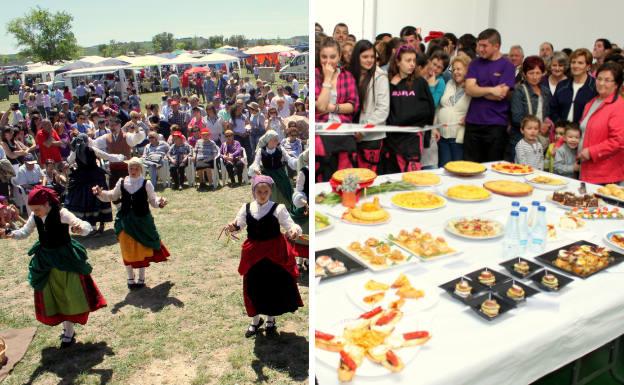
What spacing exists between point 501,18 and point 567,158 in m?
5.12

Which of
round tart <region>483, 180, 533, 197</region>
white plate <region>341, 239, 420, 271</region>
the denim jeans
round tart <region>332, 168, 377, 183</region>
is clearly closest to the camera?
white plate <region>341, 239, 420, 271</region>

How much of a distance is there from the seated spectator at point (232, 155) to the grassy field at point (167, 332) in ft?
7.63

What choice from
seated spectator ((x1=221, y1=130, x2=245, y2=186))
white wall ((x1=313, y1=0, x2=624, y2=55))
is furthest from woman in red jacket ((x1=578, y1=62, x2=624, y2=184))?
seated spectator ((x1=221, y1=130, x2=245, y2=186))

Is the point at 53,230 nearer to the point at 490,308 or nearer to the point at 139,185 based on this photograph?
the point at 139,185

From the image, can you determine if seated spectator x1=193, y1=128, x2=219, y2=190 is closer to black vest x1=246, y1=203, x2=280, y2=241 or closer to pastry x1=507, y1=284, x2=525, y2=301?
black vest x1=246, y1=203, x2=280, y2=241

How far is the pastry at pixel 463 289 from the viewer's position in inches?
53.4

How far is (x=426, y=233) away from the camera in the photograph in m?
1.79

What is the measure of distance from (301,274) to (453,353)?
109 inches

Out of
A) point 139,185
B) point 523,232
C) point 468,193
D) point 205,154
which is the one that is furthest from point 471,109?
point 205,154

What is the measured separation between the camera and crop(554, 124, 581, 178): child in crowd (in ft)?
10.3

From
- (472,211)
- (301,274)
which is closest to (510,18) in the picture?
(301,274)

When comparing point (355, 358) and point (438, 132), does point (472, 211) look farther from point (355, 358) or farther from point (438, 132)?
point (438, 132)

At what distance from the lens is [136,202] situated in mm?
3809

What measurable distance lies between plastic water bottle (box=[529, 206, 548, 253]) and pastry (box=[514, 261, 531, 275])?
21 cm
